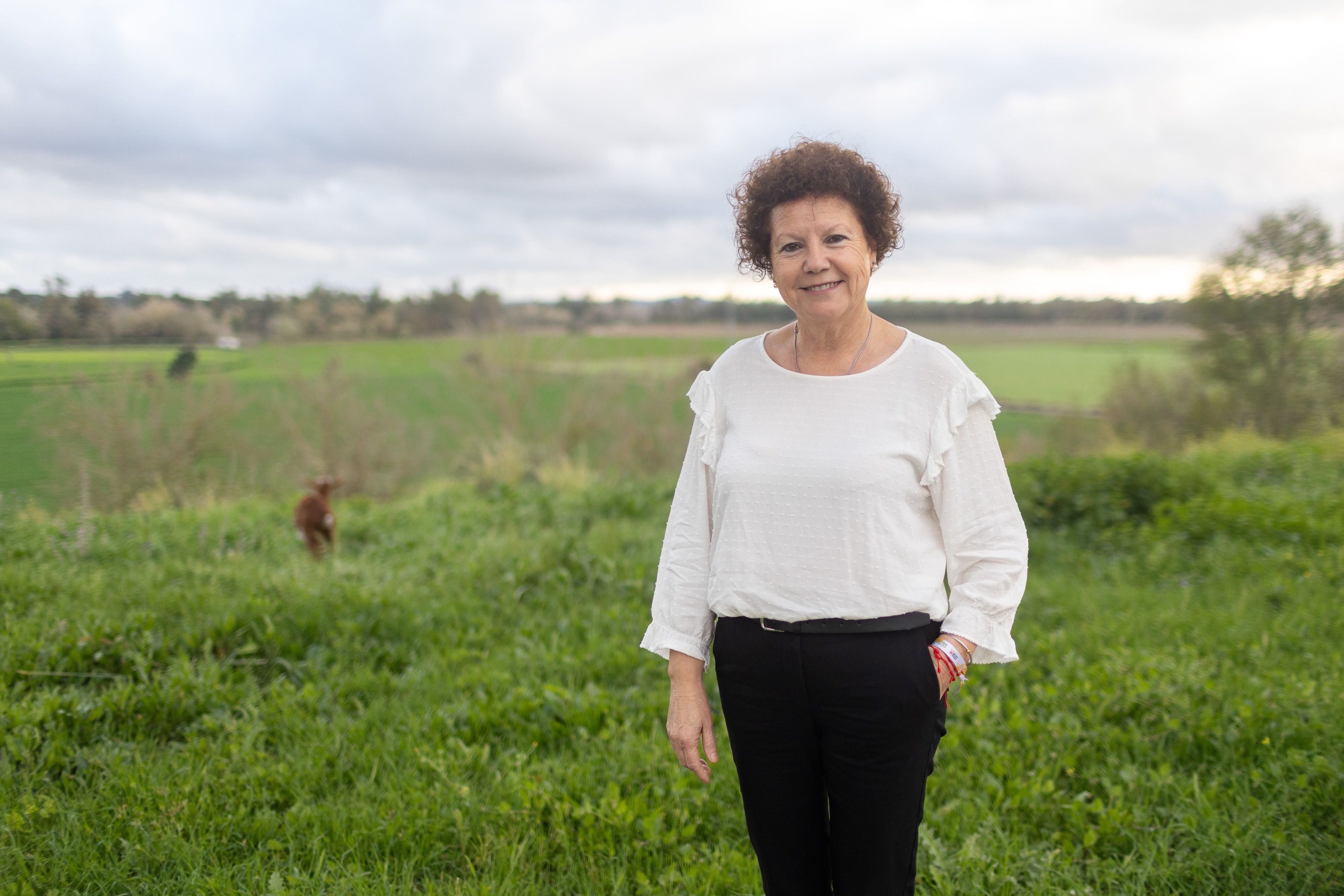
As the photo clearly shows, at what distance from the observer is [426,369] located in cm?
1895

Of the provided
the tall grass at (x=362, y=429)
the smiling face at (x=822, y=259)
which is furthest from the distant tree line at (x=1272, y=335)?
the smiling face at (x=822, y=259)

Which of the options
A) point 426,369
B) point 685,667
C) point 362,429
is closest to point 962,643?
point 685,667

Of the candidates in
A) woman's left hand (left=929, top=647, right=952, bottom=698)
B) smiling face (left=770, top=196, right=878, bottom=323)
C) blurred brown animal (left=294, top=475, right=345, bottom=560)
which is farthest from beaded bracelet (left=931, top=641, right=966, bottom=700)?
blurred brown animal (left=294, top=475, right=345, bottom=560)

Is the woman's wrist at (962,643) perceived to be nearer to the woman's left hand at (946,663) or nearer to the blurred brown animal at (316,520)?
the woman's left hand at (946,663)

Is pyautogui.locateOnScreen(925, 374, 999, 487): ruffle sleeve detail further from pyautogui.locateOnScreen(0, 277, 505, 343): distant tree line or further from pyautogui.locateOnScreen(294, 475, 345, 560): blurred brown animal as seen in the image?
pyautogui.locateOnScreen(0, 277, 505, 343): distant tree line

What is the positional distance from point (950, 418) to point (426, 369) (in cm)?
1855

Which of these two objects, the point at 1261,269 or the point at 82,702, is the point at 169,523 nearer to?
the point at 82,702

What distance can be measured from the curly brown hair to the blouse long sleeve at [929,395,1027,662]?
1.54 ft

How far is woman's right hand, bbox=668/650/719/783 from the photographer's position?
1.82 metres

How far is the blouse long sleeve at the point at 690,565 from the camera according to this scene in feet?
6.00

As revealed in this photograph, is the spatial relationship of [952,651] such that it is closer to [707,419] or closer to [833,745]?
[833,745]

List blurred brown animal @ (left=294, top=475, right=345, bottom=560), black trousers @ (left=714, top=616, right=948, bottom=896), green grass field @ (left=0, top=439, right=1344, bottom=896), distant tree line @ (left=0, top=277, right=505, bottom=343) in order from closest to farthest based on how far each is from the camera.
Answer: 1. black trousers @ (left=714, top=616, right=948, bottom=896)
2. green grass field @ (left=0, top=439, right=1344, bottom=896)
3. blurred brown animal @ (left=294, top=475, right=345, bottom=560)
4. distant tree line @ (left=0, top=277, right=505, bottom=343)

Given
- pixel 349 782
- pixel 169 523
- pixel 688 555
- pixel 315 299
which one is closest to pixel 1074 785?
pixel 688 555

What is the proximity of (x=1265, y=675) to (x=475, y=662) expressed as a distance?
3730mm
